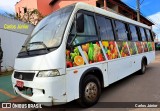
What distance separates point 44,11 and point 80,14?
2267 centimetres

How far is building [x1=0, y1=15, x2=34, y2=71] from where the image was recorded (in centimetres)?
1143

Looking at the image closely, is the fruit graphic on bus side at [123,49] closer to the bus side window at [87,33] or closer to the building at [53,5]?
the bus side window at [87,33]


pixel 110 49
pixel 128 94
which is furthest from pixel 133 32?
pixel 128 94

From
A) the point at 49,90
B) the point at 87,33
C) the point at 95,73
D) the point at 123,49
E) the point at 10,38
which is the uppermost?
the point at 10,38

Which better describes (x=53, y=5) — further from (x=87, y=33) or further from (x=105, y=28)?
(x=87, y=33)

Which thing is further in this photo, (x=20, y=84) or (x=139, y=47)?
(x=139, y=47)

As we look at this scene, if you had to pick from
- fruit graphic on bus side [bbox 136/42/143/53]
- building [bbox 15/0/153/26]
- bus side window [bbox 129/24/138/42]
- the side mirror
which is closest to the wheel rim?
the side mirror

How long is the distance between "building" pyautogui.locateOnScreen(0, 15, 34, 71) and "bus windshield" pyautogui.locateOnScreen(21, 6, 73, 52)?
25.4ft

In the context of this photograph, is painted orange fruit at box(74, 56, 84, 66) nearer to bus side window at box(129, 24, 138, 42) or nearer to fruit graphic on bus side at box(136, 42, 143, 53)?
bus side window at box(129, 24, 138, 42)

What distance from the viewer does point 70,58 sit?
3.94 meters

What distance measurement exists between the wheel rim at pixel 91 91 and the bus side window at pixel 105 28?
148cm

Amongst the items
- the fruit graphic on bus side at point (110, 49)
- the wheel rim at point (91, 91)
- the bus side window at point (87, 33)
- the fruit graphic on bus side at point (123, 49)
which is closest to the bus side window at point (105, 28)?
the fruit graphic on bus side at point (110, 49)

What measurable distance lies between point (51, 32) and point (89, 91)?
177 centimetres

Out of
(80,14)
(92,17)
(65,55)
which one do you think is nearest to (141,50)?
(92,17)
